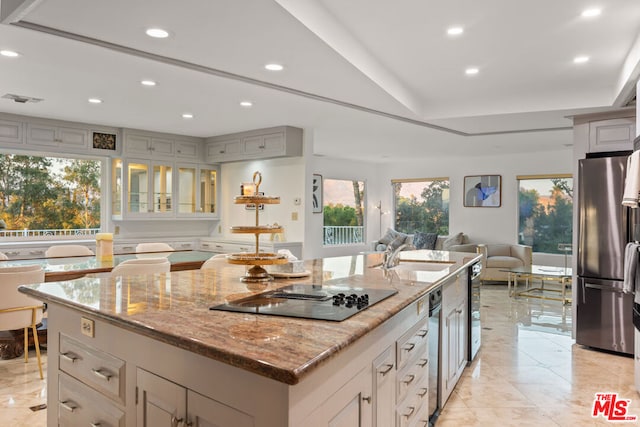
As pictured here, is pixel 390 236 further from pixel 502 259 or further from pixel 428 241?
pixel 502 259

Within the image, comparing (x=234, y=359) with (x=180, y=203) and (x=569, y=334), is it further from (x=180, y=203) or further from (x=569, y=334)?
(x=180, y=203)

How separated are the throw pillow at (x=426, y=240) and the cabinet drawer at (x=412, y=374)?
6.90 metres

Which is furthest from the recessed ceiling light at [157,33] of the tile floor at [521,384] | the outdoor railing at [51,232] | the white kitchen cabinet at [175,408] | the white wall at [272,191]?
the outdoor railing at [51,232]

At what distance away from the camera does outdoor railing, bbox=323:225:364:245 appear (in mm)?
9883

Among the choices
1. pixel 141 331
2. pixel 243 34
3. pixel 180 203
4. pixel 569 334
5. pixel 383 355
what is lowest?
pixel 569 334

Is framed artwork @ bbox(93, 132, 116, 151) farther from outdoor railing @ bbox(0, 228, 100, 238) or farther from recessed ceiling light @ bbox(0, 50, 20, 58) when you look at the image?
recessed ceiling light @ bbox(0, 50, 20, 58)

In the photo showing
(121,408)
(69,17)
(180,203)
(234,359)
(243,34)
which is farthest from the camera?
(180,203)

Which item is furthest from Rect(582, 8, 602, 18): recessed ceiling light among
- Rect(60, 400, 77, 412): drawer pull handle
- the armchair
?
the armchair

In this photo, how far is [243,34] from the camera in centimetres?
267

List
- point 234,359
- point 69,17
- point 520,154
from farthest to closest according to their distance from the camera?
point 520,154 < point 69,17 < point 234,359

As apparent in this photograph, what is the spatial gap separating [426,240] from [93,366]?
790 cm

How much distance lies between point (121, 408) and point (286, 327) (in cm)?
73

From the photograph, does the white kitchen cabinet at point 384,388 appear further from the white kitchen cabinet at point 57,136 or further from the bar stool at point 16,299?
the white kitchen cabinet at point 57,136

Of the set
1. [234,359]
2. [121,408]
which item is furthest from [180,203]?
[234,359]
